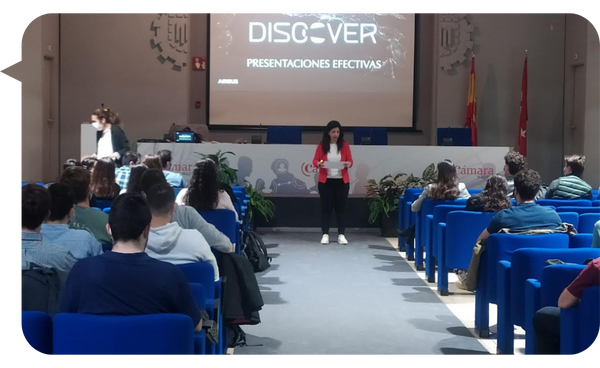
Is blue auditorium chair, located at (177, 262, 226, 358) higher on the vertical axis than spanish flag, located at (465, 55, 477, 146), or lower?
lower

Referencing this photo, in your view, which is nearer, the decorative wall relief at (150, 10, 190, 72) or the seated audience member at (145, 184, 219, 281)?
the seated audience member at (145, 184, 219, 281)

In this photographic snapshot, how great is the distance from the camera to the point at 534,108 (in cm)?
1419

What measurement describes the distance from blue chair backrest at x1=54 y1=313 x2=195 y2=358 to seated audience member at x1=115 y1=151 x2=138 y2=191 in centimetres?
473

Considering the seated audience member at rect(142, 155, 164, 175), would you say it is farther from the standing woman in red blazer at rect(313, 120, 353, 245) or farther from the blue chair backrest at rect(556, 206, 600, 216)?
the blue chair backrest at rect(556, 206, 600, 216)

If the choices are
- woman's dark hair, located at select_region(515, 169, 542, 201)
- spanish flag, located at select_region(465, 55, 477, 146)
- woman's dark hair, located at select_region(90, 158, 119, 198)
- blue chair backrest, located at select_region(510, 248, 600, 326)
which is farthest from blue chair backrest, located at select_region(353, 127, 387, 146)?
blue chair backrest, located at select_region(510, 248, 600, 326)

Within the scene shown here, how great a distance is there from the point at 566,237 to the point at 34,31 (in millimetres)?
10413

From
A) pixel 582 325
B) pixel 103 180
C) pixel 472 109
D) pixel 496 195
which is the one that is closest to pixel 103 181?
pixel 103 180

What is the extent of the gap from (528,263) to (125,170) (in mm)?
4688

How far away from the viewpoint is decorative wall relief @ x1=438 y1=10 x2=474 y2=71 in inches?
545

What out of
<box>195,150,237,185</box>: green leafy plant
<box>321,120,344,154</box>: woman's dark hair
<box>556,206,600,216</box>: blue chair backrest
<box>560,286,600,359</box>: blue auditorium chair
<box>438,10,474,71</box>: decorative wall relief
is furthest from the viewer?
<box>438,10,474,71</box>: decorative wall relief

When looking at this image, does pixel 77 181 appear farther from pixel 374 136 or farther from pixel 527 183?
pixel 374 136

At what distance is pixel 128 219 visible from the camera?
113 inches

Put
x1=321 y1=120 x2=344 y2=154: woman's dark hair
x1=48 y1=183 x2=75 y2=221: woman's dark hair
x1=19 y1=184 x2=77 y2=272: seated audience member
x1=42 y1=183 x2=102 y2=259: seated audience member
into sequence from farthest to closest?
1. x1=321 y1=120 x2=344 y2=154: woman's dark hair
2. x1=48 y1=183 x2=75 y2=221: woman's dark hair
3. x1=42 y1=183 x2=102 y2=259: seated audience member
4. x1=19 y1=184 x2=77 y2=272: seated audience member

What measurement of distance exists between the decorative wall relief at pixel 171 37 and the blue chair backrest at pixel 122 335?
11778 mm
